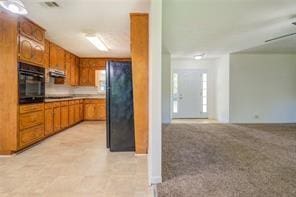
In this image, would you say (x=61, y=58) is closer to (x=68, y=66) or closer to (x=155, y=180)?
(x=68, y=66)

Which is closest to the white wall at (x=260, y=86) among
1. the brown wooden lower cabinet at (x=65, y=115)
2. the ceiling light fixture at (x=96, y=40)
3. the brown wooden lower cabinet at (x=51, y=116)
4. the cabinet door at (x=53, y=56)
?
the ceiling light fixture at (x=96, y=40)

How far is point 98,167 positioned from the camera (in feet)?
12.4

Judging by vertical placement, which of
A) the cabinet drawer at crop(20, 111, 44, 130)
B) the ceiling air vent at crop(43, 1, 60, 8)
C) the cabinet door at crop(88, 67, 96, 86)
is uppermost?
the ceiling air vent at crop(43, 1, 60, 8)

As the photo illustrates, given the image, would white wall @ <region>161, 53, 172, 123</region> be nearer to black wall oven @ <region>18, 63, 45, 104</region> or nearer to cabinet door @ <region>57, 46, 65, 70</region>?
cabinet door @ <region>57, 46, 65, 70</region>

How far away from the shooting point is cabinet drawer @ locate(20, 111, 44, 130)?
14.5 ft

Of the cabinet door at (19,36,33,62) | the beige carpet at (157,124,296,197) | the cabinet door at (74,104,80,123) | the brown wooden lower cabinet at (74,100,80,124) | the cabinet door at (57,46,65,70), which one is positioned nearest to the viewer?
the beige carpet at (157,124,296,197)

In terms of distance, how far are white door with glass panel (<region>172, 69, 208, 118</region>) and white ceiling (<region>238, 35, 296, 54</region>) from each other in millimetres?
2532

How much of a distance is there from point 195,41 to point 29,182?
5.04m

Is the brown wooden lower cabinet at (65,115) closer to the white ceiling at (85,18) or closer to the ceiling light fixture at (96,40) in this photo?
the white ceiling at (85,18)

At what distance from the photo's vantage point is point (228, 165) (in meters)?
3.78

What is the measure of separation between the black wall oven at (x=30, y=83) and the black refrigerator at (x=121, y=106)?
1475mm

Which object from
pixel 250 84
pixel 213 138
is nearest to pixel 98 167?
pixel 213 138

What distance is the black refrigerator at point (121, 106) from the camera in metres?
4.71

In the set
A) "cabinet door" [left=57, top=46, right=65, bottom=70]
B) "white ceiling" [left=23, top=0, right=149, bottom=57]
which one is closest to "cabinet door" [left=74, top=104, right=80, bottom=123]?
"cabinet door" [left=57, top=46, right=65, bottom=70]
